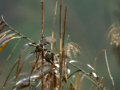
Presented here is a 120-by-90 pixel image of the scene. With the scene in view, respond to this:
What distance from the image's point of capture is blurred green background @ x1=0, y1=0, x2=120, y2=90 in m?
1.61

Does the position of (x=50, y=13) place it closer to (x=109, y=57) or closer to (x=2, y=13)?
(x=2, y=13)

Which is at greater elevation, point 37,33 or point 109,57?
point 37,33

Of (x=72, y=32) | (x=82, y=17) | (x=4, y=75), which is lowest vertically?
(x=4, y=75)

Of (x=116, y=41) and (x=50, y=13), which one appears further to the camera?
(x=116, y=41)

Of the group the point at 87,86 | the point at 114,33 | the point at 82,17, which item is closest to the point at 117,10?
the point at 114,33

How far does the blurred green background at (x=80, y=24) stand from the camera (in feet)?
5.27

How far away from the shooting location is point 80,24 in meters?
1.86

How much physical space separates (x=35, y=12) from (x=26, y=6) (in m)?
0.12

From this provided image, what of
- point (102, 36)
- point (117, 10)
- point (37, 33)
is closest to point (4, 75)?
point (37, 33)

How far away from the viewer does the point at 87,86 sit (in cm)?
183

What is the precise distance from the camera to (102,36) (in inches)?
76.5

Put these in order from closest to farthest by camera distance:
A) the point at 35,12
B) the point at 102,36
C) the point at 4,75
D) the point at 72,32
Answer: the point at 4,75, the point at 35,12, the point at 72,32, the point at 102,36

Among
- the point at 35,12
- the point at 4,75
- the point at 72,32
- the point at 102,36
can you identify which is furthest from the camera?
the point at 102,36

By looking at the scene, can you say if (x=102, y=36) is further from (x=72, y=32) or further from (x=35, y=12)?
(x=35, y=12)
